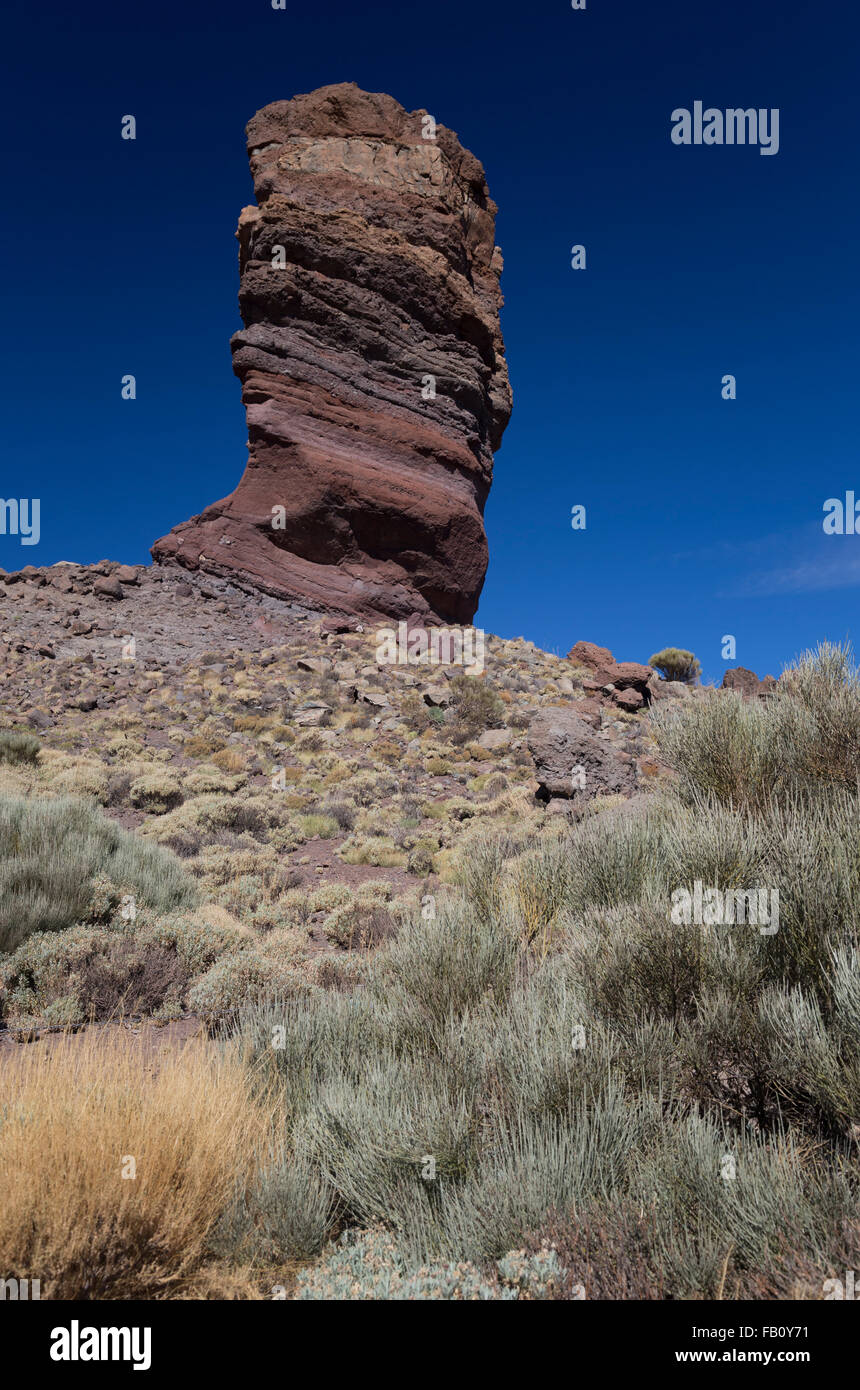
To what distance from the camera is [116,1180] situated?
7.46 ft

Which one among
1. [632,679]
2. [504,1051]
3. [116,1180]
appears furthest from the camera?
[632,679]

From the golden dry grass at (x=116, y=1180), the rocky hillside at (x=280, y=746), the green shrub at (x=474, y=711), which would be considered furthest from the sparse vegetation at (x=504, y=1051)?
the green shrub at (x=474, y=711)

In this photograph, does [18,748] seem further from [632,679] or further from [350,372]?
[350,372]

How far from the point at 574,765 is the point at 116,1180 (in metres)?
9.73

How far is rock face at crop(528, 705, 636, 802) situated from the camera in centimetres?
1116

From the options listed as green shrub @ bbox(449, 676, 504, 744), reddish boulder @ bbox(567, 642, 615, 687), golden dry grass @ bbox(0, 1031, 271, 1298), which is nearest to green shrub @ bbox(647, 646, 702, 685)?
reddish boulder @ bbox(567, 642, 615, 687)

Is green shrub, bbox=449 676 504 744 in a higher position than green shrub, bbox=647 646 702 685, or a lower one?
lower

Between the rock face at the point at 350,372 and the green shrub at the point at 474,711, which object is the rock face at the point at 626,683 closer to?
the green shrub at the point at 474,711

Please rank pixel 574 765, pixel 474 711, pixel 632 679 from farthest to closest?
pixel 632 679, pixel 474 711, pixel 574 765

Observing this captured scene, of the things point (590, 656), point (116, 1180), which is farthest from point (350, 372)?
point (116, 1180)

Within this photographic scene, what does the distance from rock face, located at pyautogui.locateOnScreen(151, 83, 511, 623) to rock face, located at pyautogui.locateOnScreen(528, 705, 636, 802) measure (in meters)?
13.9

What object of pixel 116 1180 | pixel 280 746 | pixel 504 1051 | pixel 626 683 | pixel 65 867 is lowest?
pixel 116 1180

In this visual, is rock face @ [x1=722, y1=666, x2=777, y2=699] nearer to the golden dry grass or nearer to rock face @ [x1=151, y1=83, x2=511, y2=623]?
rock face @ [x1=151, y1=83, x2=511, y2=623]
